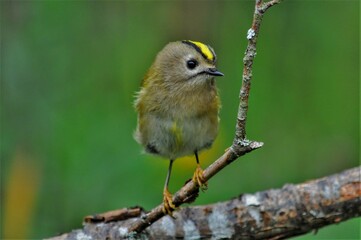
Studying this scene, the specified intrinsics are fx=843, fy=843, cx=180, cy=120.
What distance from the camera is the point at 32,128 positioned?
19.7ft

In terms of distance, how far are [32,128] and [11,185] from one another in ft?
1.41

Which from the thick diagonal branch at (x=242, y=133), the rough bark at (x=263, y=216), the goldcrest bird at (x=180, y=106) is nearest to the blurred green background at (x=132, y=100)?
the rough bark at (x=263, y=216)

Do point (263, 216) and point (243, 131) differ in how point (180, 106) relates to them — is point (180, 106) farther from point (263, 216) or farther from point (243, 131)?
point (243, 131)

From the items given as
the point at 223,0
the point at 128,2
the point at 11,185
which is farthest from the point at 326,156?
the point at 11,185

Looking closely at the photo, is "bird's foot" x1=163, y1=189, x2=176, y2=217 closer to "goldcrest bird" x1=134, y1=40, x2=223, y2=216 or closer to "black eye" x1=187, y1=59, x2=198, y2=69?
"goldcrest bird" x1=134, y1=40, x2=223, y2=216

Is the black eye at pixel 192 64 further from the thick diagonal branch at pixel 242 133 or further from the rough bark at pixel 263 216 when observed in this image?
the thick diagonal branch at pixel 242 133

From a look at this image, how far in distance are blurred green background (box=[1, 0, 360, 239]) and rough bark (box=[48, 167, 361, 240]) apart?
41 centimetres

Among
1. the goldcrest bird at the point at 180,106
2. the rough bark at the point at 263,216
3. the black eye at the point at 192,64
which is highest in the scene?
the black eye at the point at 192,64

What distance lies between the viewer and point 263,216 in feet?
16.0

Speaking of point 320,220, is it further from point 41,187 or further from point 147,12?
point 147,12

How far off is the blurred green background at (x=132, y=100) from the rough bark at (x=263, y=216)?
0.41 metres

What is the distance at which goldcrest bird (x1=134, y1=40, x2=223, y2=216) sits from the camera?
17.4 ft

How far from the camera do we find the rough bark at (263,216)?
480 cm

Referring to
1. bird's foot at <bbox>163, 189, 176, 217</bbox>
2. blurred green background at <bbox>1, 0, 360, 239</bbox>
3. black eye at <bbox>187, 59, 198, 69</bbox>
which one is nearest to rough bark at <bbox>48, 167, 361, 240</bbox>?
bird's foot at <bbox>163, 189, 176, 217</bbox>
